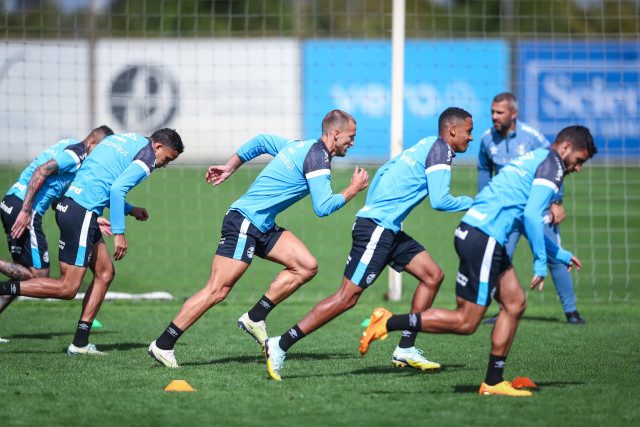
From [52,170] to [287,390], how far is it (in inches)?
134

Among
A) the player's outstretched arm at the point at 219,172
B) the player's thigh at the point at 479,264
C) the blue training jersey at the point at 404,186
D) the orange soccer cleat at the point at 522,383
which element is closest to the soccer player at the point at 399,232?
the blue training jersey at the point at 404,186

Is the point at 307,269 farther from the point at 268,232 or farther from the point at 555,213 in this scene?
the point at 555,213

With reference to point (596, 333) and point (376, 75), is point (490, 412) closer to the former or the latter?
point (596, 333)

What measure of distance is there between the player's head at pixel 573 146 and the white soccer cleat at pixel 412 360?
2.27m

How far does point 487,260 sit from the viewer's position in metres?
7.74

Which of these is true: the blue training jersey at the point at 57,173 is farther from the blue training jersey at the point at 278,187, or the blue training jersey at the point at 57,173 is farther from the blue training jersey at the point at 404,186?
the blue training jersey at the point at 404,186

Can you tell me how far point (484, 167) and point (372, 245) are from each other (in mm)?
3601

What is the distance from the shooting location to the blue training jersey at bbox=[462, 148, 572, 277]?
294 inches

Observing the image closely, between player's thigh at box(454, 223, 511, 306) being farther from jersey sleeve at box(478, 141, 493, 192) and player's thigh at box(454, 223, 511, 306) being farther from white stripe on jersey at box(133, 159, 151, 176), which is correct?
jersey sleeve at box(478, 141, 493, 192)

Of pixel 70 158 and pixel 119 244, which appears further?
pixel 70 158

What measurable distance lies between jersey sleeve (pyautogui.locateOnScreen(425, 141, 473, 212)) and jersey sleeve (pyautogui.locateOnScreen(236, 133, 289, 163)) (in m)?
1.67

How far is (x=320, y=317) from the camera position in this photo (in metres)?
8.50

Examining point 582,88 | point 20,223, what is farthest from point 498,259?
point 582,88

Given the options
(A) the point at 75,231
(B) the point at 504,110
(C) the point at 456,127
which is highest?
(B) the point at 504,110
